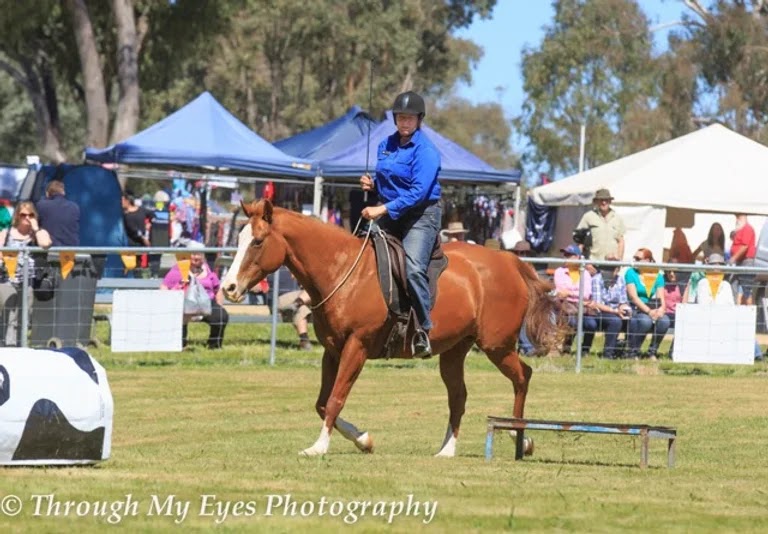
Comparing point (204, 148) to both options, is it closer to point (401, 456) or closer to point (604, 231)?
point (604, 231)

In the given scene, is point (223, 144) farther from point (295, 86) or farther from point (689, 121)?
point (295, 86)

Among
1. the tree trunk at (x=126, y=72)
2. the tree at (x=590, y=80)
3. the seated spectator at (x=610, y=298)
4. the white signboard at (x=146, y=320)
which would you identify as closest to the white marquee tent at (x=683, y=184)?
the seated spectator at (x=610, y=298)

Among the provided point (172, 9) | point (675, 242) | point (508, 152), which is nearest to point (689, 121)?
point (172, 9)

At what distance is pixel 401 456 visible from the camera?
12.2 m

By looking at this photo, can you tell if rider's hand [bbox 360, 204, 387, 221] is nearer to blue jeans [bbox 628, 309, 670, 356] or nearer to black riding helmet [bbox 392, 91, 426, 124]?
black riding helmet [bbox 392, 91, 426, 124]

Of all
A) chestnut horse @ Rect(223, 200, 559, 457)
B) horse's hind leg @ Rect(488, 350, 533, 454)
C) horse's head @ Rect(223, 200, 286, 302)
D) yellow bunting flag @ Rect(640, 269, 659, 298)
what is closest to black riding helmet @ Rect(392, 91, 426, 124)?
chestnut horse @ Rect(223, 200, 559, 457)

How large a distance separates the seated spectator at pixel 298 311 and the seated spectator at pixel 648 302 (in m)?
4.40

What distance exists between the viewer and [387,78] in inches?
2662

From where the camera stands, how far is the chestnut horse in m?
12.0

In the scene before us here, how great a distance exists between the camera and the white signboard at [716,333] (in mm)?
20422

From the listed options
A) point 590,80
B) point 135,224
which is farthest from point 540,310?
point 590,80

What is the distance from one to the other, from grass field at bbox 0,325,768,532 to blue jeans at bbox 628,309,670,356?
33cm

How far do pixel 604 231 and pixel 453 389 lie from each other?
11.0m

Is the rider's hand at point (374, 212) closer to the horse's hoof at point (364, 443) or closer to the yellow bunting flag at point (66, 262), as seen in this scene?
the horse's hoof at point (364, 443)
